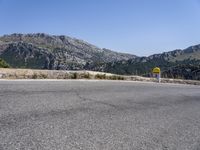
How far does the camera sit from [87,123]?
5.23 m

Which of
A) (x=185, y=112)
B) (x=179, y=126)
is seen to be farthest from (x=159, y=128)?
(x=185, y=112)

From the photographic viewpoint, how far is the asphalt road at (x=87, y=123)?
13.7 ft

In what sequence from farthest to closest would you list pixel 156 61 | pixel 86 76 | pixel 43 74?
1. pixel 156 61
2. pixel 86 76
3. pixel 43 74

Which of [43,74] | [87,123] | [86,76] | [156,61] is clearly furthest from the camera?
[156,61]

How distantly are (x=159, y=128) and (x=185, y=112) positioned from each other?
2329mm

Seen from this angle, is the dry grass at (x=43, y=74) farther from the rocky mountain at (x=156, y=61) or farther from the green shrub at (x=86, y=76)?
the rocky mountain at (x=156, y=61)

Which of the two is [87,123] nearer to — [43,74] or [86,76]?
[43,74]

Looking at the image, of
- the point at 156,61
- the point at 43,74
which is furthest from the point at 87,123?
the point at 156,61

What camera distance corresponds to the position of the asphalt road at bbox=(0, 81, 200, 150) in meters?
4.17

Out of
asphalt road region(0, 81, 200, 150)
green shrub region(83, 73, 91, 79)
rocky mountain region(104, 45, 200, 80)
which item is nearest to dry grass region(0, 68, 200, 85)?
green shrub region(83, 73, 91, 79)

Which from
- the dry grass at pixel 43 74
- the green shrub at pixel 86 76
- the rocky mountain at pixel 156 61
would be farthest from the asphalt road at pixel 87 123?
the rocky mountain at pixel 156 61

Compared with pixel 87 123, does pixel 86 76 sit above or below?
above

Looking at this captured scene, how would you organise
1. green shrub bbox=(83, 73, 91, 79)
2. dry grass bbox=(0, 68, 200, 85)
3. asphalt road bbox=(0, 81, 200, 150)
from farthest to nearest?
green shrub bbox=(83, 73, 91, 79) < dry grass bbox=(0, 68, 200, 85) < asphalt road bbox=(0, 81, 200, 150)

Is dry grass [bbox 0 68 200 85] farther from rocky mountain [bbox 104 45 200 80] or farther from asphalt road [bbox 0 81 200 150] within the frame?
rocky mountain [bbox 104 45 200 80]
